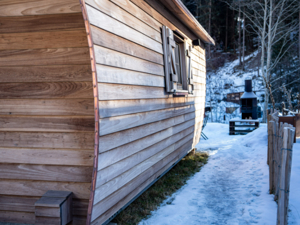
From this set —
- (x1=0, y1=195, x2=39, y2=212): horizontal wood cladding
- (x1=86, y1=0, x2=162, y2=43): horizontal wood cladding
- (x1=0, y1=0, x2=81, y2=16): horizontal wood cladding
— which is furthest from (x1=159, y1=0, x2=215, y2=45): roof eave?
(x1=0, y1=195, x2=39, y2=212): horizontal wood cladding

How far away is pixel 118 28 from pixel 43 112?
3.99ft

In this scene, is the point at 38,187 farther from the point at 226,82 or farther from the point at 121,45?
the point at 226,82

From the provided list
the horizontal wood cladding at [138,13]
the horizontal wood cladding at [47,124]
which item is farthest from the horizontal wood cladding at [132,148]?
the horizontal wood cladding at [138,13]

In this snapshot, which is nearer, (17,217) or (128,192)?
(17,217)

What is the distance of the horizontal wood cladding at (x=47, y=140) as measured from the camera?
266cm

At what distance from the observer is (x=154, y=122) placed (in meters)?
3.88

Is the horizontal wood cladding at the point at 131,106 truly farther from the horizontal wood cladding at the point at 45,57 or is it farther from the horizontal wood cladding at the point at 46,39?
the horizontal wood cladding at the point at 46,39

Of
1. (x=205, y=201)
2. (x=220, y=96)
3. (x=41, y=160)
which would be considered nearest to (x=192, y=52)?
(x=205, y=201)

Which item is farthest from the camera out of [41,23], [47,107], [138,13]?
[138,13]

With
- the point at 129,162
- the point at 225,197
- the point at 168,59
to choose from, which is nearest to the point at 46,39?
the point at 129,162

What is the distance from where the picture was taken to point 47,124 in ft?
8.86

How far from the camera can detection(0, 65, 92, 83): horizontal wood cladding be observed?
2.63 m

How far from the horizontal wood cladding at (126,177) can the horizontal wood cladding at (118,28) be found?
157 cm

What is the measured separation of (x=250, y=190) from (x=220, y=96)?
16.9m
